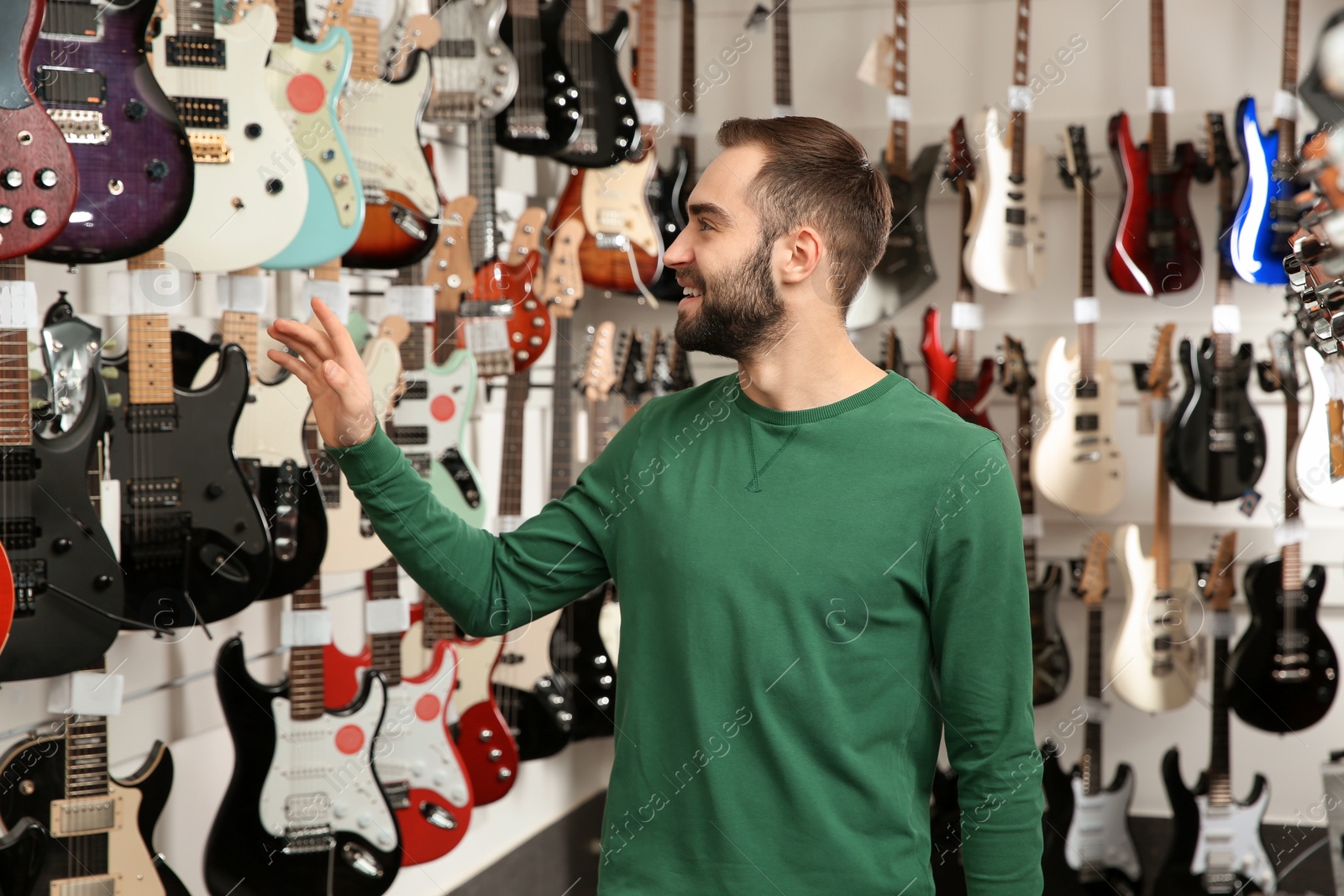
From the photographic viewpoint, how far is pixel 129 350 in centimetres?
207

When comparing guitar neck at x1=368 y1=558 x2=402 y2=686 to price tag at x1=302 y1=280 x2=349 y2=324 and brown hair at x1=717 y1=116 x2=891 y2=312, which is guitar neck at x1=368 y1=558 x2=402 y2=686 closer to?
price tag at x1=302 y1=280 x2=349 y2=324

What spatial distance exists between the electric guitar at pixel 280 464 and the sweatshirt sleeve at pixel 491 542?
2.79 ft

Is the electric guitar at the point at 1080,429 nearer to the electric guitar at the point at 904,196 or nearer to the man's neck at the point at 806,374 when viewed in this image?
the electric guitar at the point at 904,196

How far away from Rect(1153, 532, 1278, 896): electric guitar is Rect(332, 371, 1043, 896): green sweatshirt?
7.36 feet

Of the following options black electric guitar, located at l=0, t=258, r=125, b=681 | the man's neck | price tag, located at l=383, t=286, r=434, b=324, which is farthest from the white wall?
the man's neck

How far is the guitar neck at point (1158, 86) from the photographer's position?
11.7ft

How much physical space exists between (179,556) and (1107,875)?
8.82 feet

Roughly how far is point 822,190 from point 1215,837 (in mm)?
2624

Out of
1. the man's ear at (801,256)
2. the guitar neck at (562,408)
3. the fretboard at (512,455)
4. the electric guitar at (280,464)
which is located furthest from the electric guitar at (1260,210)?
the electric guitar at (280,464)

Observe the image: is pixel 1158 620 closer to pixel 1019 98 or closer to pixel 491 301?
pixel 1019 98

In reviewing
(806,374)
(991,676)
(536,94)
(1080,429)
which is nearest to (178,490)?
(806,374)

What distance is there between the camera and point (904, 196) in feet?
12.4

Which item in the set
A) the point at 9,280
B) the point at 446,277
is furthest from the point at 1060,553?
the point at 9,280

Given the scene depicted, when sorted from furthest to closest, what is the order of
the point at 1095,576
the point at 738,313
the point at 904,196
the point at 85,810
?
the point at 904,196 < the point at 1095,576 < the point at 85,810 < the point at 738,313
